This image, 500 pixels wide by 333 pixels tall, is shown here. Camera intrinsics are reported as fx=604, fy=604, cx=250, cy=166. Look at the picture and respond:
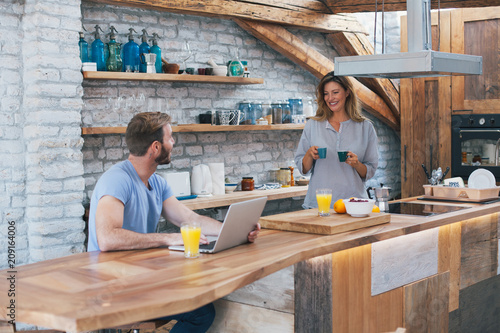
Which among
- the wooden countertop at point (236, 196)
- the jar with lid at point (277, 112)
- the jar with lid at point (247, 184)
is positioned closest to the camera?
the wooden countertop at point (236, 196)

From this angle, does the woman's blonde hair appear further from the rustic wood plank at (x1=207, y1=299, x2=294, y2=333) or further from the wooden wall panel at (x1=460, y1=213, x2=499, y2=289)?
the rustic wood plank at (x1=207, y1=299, x2=294, y2=333)

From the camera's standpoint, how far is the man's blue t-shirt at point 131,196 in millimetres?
2852

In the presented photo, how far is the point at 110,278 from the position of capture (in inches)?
86.7

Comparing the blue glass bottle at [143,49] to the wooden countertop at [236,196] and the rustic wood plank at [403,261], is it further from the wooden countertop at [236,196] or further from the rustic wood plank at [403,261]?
the rustic wood plank at [403,261]

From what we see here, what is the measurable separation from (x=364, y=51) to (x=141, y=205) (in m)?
4.39

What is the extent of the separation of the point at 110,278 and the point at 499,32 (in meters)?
5.16

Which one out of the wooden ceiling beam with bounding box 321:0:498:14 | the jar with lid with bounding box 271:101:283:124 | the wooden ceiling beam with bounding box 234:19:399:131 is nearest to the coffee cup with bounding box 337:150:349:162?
the jar with lid with bounding box 271:101:283:124

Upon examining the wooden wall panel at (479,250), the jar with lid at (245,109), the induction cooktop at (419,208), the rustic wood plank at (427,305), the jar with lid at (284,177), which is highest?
the jar with lid at (245,109)

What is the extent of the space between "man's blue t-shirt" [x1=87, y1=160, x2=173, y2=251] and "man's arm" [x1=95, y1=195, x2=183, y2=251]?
2.6 inches

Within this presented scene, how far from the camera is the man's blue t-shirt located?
285 centimetres

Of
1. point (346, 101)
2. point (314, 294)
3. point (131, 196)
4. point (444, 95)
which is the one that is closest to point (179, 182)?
point (346, 101)

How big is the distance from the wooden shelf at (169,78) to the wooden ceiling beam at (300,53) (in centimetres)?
49

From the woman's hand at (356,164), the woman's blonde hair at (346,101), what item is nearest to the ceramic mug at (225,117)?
the woman's blonde hair at (346,101)

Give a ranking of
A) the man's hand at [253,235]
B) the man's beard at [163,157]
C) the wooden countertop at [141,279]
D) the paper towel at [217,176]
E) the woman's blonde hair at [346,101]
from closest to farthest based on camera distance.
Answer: the wooden countertop at [141,279]
the man's hand at [253,235]
the man's beard at [163,157]
the woman's blonde hair at [346,101]
the paper towel at [217,176]
